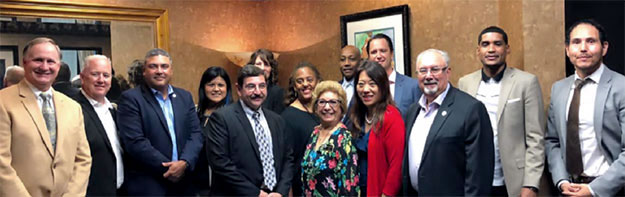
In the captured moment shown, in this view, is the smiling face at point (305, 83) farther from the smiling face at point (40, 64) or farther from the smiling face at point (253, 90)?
the smiling face at point (40, 64)

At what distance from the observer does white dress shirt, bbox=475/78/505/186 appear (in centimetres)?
390

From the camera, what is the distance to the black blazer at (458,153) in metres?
3.42

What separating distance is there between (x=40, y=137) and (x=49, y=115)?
0.17m

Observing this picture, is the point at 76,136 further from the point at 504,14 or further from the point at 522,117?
the point at 504,14

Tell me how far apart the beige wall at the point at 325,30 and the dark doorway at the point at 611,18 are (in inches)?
5.4

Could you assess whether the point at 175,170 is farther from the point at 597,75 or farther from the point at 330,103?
the point at 597,75

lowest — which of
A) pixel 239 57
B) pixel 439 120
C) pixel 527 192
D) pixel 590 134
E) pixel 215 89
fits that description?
pixel 527 192

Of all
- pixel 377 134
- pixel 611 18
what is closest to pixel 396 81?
pixel 377 134

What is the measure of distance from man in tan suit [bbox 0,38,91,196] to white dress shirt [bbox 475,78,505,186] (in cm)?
252

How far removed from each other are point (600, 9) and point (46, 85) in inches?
146

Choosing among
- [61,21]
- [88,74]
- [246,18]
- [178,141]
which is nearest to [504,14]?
[178,141]

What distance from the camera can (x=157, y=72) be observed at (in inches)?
166

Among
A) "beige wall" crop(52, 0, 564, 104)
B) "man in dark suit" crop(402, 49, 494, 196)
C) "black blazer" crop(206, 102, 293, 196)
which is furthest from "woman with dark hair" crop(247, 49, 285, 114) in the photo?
"man in dark suit" crop(402, 49, 494, 196)

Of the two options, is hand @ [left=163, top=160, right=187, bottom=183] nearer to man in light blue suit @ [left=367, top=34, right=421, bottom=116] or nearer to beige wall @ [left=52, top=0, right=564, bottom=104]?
man in light blue suit @ [left=367, top=34, right=421, bottom=116]
